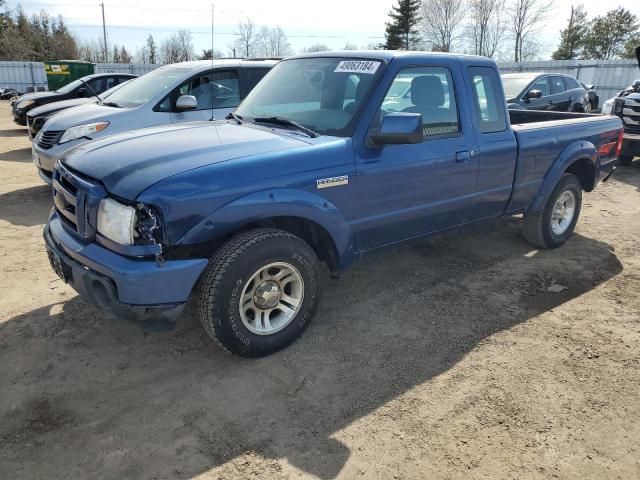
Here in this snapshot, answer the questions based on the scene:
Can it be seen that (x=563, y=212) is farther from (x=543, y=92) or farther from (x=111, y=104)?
(x=543, y=92)

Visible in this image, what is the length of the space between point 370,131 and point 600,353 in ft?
7.33

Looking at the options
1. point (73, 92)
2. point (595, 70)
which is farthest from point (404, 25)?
point (73, 92)

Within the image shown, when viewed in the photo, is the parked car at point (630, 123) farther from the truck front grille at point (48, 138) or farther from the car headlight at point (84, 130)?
the truck front grille at point (48, 138)

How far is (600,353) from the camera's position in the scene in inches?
138

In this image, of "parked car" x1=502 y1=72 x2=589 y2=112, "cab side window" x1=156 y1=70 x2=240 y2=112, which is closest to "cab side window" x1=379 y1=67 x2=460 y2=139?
"cab side window" x1=156 y1=70 x2=240 y2=112

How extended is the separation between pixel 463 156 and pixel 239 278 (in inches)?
86.4

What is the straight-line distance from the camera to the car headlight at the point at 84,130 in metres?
6.65

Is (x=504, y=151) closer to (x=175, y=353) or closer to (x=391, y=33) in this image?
(x=175, y=353)

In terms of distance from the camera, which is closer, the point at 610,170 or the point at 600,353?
the point at 600,353

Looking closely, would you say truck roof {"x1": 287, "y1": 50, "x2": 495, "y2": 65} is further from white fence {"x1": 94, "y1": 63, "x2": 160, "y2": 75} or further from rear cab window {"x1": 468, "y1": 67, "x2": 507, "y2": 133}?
white fence {"x1": 94, "y1": 63, "x2": 160, "y2": 75}

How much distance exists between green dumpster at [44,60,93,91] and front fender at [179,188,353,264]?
1888cm

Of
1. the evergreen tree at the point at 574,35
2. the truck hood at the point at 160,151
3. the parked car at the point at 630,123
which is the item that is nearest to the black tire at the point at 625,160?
the parked car at the point at 630,123

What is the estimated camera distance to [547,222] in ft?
17.6

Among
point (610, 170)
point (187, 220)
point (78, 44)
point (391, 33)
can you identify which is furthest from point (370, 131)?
point (78, 44)
